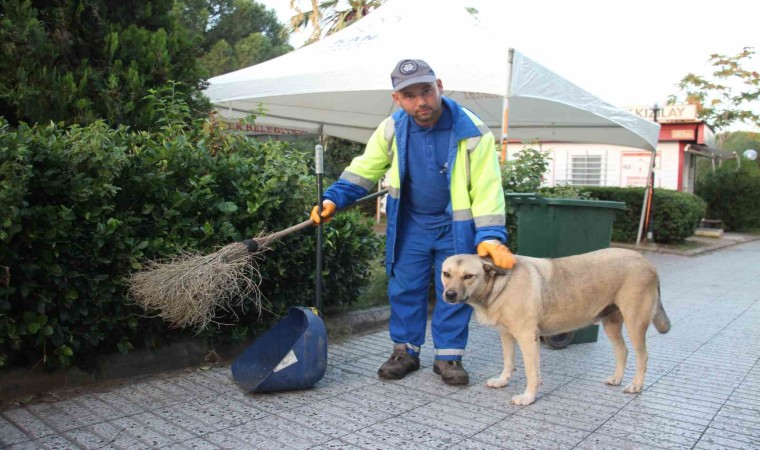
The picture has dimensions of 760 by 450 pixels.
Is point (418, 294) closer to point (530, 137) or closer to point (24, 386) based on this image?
point (24, 386)

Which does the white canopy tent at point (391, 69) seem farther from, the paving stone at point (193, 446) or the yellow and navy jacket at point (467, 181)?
the paving stone at point (193, 446)

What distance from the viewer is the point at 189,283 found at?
11.9 ft

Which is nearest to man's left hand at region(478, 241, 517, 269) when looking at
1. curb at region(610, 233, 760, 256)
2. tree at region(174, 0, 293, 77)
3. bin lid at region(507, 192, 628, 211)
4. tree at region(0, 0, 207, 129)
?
bin lid at region(507, 192, 628, 211)

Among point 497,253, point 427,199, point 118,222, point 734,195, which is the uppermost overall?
point 427,199

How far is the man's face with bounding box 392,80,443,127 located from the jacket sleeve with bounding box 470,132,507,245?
355 millimetres

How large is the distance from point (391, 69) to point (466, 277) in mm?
5609

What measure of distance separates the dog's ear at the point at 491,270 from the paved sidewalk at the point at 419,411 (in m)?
0.79

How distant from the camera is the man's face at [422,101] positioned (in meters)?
3.79

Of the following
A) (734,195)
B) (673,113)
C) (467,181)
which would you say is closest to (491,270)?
(467,181)

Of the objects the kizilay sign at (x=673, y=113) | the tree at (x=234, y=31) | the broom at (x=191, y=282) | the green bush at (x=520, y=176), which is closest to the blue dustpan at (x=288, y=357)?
the broom at (x=191, y=282)

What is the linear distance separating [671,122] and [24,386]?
68.3 ft

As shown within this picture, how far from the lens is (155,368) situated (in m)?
4.09

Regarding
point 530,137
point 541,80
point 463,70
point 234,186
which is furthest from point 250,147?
point 530,137

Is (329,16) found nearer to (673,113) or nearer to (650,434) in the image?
(673,113)
